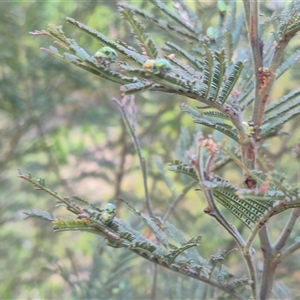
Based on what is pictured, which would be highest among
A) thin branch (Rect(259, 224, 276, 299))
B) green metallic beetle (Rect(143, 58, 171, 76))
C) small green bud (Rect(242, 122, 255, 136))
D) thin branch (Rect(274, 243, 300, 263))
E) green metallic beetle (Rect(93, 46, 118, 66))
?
green metallic beetle (Rect(143, 58, 171, 76))

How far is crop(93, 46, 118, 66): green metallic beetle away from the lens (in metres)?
0.26

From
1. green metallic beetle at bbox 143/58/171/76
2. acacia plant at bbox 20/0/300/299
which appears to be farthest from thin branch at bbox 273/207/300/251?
green metallic beetle at bbox 143/58/171/76

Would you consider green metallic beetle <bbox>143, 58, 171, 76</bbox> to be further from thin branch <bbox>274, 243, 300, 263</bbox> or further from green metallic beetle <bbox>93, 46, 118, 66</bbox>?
thin branch <bbox>274, 243, 300, 263</bbox>

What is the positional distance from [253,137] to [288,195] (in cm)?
8

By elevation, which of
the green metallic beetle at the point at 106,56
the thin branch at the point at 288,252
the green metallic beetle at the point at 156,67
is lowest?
the thin branch at the point at 288,252

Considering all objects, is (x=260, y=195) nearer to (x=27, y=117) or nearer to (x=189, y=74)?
(x=189, y=74)

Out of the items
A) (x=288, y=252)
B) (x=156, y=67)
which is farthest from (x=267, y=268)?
(x=156, y=67)

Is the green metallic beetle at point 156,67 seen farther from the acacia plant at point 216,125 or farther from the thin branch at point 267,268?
the thin branch at point 267,268

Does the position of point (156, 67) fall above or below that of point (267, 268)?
above

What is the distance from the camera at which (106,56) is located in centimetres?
27

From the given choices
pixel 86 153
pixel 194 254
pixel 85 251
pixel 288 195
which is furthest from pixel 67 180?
pixel 288 195

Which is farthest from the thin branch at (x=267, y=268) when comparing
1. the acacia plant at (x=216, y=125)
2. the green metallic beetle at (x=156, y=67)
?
the green metallic beetle at (x=156, y=67)

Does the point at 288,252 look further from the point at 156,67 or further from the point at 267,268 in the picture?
the point at 156,67

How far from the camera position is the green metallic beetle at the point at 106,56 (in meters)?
0.26
